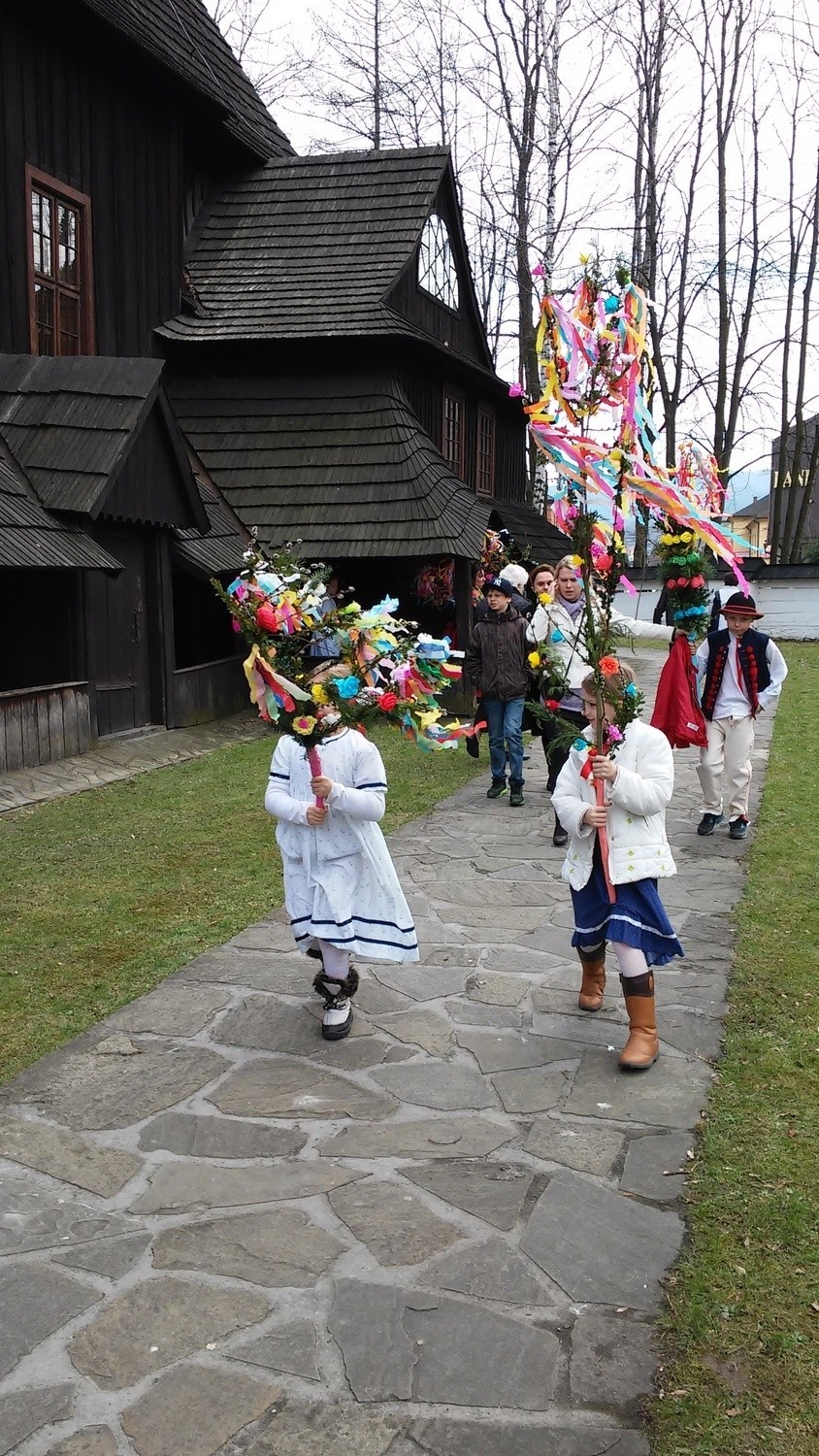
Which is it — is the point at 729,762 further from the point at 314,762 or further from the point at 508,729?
the point at 314,762

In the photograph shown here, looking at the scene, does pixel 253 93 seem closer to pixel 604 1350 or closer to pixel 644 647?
pixel 644 647

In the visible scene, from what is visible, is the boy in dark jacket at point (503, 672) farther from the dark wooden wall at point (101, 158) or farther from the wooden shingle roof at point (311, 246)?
the wooden shingle roof at point (311, 246)

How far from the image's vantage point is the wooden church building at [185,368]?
13094 mm

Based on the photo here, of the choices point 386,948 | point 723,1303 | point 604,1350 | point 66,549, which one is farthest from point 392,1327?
point 66,549

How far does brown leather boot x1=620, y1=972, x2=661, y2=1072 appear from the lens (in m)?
5.00

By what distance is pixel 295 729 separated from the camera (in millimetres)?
5152

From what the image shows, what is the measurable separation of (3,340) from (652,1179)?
12.6 meters

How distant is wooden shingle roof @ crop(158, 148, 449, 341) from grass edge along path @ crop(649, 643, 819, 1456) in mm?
13436

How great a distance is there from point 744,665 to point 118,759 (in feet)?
22.1

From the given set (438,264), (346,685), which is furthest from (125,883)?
(438,264)

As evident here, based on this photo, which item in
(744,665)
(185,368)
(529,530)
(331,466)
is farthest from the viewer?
(529,530)

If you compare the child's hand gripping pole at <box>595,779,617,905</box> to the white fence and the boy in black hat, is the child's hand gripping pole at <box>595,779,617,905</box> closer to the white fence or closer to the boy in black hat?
the boy in black hat

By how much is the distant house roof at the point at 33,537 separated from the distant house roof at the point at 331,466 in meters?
4.77

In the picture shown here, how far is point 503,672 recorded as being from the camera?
34.2 feet
